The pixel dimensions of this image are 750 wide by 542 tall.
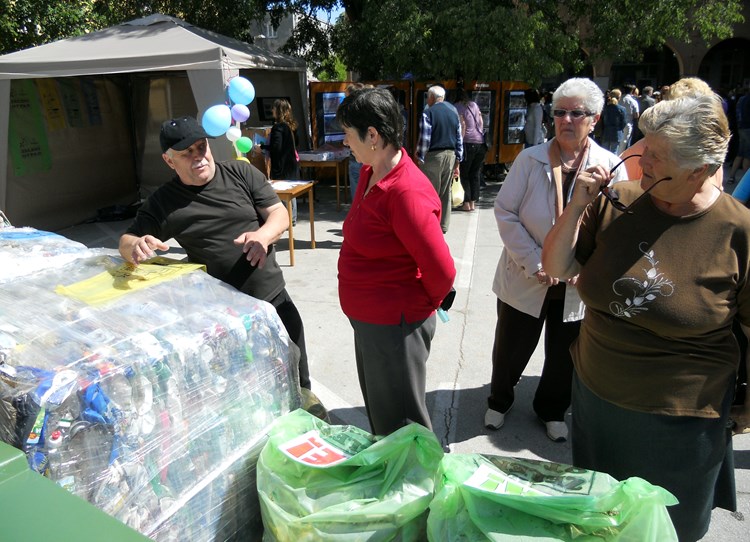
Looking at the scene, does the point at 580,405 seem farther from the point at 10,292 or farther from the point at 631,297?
the point at 10,292

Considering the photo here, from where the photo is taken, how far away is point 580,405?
1.99 m

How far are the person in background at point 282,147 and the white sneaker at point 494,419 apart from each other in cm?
522

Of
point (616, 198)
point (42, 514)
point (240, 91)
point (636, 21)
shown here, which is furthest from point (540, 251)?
point (636, 21)

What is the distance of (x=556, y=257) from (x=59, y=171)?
8601mm

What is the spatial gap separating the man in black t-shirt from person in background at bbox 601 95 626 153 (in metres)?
10.3

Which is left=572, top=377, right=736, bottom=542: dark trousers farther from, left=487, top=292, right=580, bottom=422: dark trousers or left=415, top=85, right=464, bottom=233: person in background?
left=415, top=85, right=464, bottom=233: person in background

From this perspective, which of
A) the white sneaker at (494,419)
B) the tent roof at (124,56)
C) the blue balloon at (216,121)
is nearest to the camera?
the white sneaker at (494,419)

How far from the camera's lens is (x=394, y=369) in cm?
225

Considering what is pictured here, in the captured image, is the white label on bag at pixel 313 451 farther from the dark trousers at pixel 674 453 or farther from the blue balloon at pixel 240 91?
the blue balloon at pixel 240 91

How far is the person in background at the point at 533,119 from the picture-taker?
11227 millimetres

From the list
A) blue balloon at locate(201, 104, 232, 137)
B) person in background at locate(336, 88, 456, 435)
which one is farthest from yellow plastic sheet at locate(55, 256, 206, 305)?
blue balloon at locate(201, 104, 232, 137)

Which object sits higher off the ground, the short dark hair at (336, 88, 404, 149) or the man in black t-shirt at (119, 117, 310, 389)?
the short dark hair at (336, 88, 404, 149)

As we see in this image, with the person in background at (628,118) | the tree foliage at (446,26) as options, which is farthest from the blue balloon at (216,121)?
the person in background at (628,118)

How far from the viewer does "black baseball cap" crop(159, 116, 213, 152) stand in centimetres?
241
